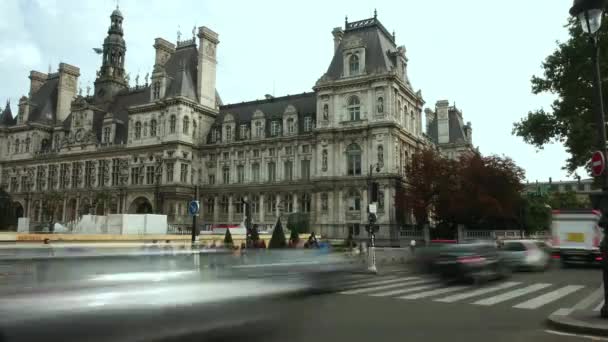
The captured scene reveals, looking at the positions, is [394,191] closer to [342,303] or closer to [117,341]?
[342,303]

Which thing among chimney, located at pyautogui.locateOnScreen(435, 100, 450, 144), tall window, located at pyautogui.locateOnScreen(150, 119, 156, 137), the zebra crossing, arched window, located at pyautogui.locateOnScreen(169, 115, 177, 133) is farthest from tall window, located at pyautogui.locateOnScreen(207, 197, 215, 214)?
the zebra crossing

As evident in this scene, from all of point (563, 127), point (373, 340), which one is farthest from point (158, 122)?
point (373, 340)

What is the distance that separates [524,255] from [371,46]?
32.9 metres

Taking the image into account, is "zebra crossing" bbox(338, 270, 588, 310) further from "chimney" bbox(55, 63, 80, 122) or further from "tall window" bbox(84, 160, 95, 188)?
"chimney" bbox(55, 63, 80, 122)

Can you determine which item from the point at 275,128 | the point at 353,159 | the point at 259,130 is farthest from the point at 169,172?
the point at 353,159

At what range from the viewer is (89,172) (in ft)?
214

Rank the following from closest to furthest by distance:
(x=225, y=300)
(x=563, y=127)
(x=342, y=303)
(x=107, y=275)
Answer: (x=107, y=275)
(x=225, y=300)
(x=342, y=303)
(x=563, y=127)

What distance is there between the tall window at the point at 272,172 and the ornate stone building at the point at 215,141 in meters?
0.18

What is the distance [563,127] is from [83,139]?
6016cm

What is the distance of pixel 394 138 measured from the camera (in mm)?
46625

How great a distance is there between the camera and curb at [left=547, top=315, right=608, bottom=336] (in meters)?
8.67

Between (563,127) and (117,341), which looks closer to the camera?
(117,341)

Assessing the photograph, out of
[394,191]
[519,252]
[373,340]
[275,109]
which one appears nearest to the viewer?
[373,340]

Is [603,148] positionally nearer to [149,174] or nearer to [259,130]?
[259,130]
